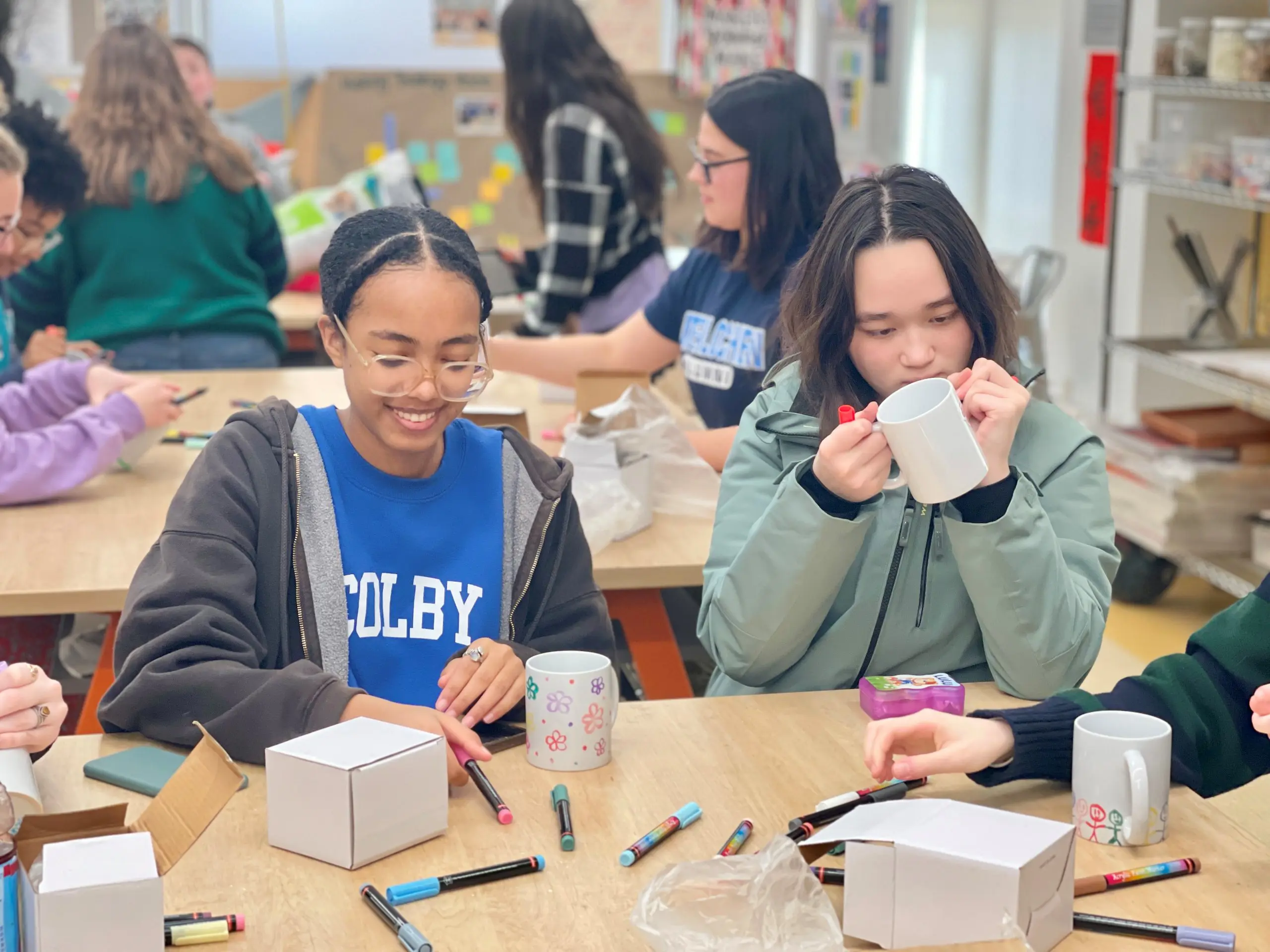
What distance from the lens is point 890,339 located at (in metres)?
1.57

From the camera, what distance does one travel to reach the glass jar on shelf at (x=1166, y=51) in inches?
159

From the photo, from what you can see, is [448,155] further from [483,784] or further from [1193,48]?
[483,784]

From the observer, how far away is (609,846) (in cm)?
116

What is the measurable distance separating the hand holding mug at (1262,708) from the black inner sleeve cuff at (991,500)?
0.34 meters

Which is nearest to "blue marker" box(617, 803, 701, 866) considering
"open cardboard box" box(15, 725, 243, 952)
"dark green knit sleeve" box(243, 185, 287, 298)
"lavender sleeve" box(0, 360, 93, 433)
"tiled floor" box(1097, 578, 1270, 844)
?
"open cardboard box" box(15, 725, 243, 952)

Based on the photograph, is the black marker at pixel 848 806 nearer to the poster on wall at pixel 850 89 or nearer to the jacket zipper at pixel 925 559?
the jacket zipper at pixel 925 559

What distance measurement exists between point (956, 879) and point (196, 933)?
53cm

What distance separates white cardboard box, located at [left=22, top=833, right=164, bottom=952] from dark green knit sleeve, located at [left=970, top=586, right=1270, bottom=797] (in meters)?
0.70

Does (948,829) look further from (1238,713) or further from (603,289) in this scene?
(603,289)

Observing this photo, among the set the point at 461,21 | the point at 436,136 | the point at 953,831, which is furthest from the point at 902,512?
the point at 461,21

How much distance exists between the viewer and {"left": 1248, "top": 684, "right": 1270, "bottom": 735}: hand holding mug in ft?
3.72

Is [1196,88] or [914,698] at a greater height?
[1196,88]

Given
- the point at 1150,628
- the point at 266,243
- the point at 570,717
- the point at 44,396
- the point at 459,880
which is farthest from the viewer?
the point at 1150,628

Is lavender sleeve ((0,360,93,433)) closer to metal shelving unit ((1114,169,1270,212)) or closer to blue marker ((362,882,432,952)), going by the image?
blue marker ((362,882,432,952))
